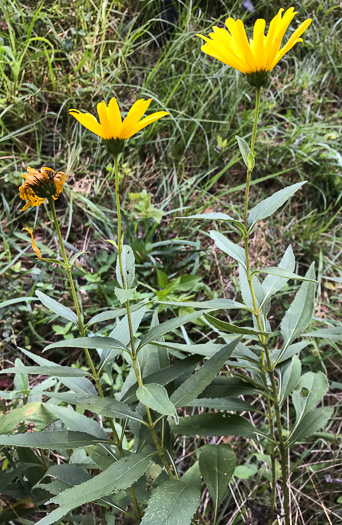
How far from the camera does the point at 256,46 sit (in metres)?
0.59

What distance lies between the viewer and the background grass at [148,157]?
144 cm

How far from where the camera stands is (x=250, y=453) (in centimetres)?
117

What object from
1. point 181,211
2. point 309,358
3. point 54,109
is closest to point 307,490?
point 309,358

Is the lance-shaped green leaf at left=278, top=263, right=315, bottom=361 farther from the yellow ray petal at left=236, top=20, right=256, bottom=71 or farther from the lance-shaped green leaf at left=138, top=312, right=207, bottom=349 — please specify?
the yellow ray petal at left=236, top=20, right=256, bottom=71

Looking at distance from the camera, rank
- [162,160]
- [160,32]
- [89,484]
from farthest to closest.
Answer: [160,32]
[162,160]
[89,484]

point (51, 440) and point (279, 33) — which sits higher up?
point (279, 33)

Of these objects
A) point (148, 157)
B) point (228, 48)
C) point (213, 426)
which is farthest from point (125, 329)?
point (148, 157)

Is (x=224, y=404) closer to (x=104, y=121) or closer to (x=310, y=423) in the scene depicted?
(x=310, y=423)

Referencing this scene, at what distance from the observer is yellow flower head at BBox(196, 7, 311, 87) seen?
59 cm

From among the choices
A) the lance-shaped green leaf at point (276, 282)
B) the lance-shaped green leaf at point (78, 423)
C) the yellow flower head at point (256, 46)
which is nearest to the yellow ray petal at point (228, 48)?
the yellow flower head at point (256, 46)

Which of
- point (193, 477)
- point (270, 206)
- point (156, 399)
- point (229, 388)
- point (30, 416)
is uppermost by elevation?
point (270, 206)

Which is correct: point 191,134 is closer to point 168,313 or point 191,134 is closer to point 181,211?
point 181,211

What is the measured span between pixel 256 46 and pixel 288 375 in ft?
2.18

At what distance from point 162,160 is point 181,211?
0.29m
